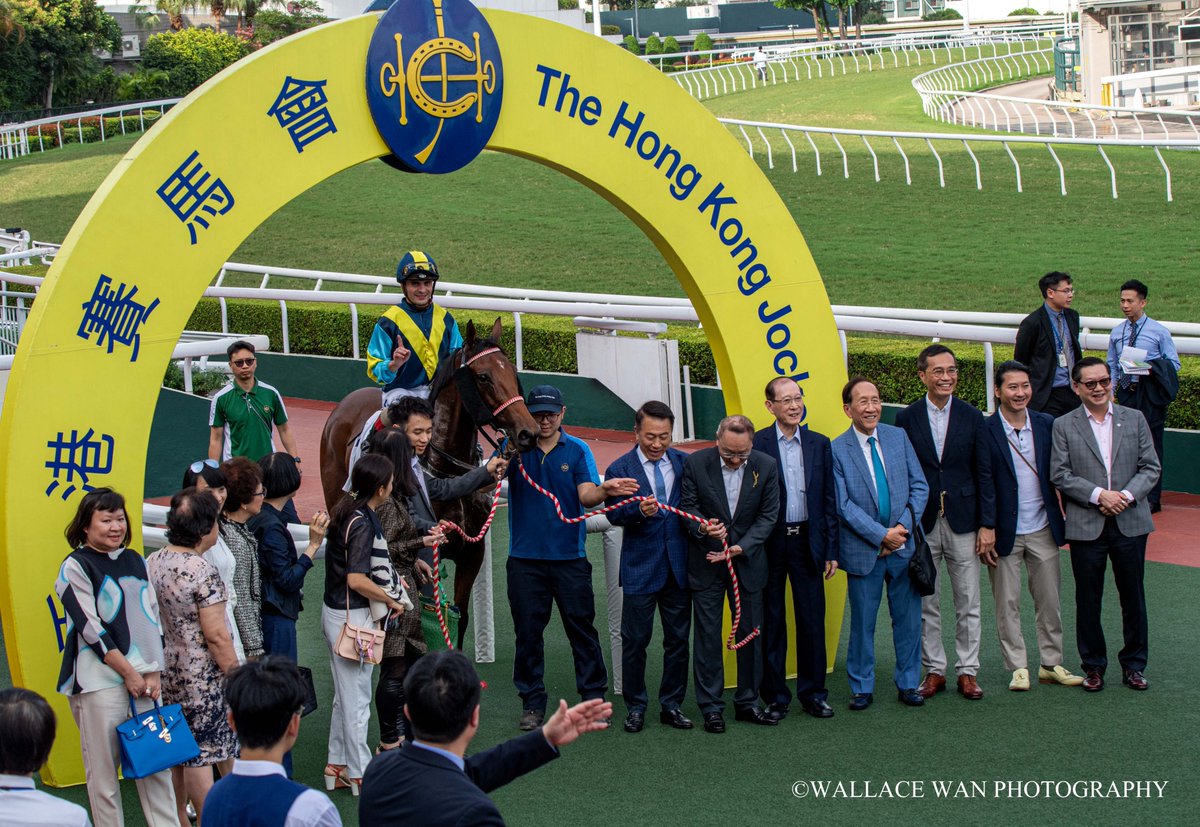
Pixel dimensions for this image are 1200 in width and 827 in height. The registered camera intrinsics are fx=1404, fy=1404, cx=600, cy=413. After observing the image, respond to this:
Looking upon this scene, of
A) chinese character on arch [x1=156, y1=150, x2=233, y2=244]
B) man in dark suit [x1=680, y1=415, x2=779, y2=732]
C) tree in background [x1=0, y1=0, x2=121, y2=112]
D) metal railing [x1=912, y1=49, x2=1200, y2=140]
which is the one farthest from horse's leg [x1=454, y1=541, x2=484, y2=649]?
tree in background [x1=0, y1=0, x2=121, y2=112]

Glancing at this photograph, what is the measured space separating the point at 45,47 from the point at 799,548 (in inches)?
1543

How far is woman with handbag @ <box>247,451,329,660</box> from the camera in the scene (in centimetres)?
495

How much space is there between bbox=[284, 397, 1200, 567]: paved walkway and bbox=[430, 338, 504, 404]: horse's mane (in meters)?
3.51

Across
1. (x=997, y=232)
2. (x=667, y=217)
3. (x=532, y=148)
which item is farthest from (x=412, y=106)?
(x=997, y=232)

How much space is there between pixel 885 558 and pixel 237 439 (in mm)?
3317

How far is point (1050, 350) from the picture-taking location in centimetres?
802

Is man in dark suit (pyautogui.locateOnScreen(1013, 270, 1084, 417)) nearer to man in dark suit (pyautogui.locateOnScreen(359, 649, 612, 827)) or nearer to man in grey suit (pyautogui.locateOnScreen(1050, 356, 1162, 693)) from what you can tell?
man in grey suit (pyautogui.locateOnScreen(1050, 356, 1162, 693))

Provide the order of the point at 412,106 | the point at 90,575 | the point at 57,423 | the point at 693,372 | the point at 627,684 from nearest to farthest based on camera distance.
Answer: the point at 90,575 → the point at 57,423 → the point at 412,106 → the point at 627,684 → the point at 693,372

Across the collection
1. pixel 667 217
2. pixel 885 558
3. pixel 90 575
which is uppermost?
pixel 667 217

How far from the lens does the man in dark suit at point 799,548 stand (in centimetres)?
573

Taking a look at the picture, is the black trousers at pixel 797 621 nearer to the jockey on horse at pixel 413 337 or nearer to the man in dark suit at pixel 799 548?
the man in dark suit at pixel 799 548

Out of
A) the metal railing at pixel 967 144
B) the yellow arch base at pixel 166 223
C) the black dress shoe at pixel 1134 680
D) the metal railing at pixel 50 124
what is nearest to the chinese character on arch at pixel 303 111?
the yellow arch base at pixel 166 223

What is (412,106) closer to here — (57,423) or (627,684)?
(57,423)

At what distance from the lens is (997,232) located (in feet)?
57.1
